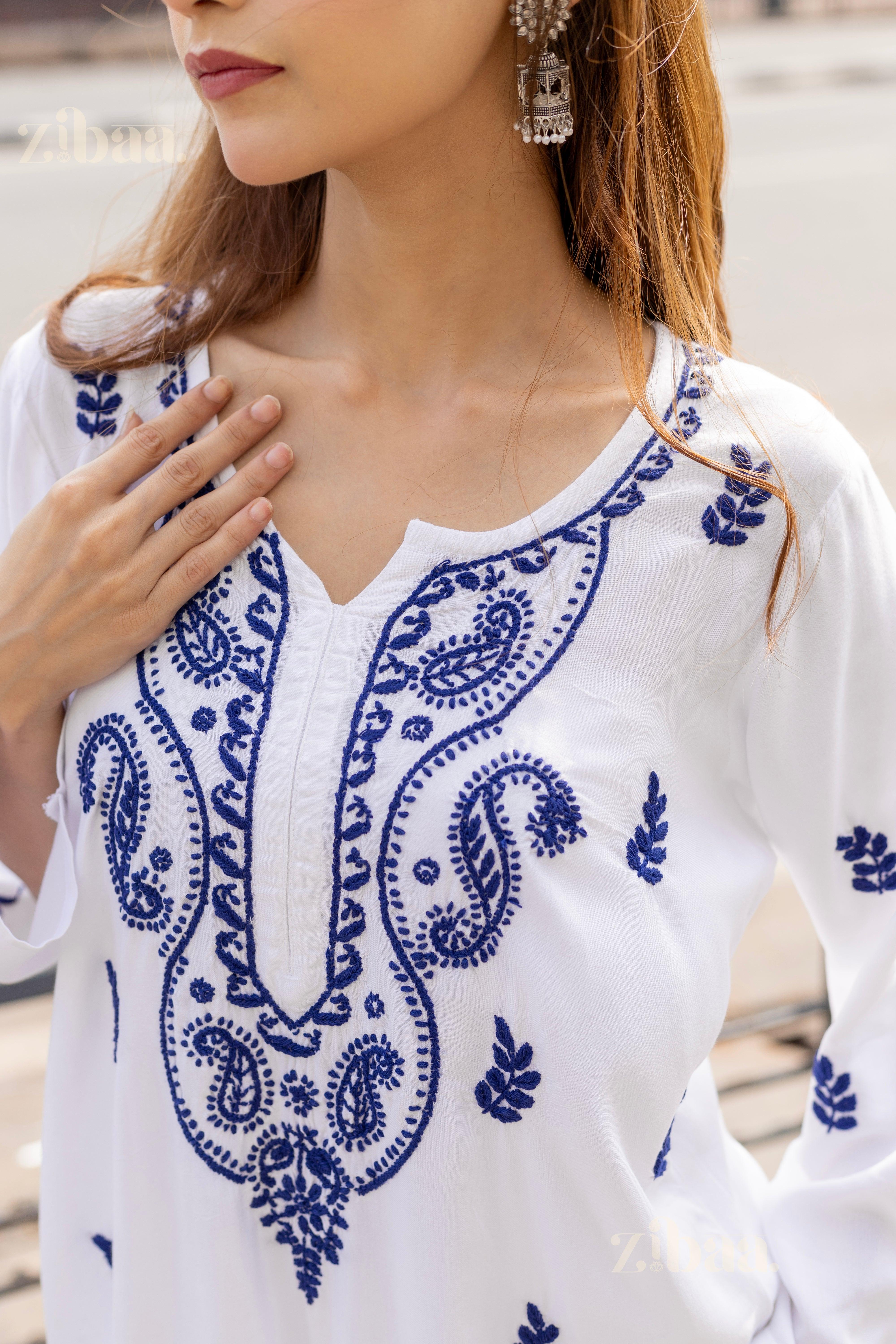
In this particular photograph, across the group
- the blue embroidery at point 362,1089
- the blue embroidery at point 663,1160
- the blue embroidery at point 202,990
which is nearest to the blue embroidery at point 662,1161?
the blue embroidery at point 663,1160

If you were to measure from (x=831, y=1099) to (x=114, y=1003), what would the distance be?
24.7 inches

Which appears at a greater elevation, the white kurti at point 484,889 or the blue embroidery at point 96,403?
the blue embroidery at point 96,403

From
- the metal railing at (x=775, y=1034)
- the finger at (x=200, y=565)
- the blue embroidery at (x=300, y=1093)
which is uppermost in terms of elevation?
the finger at (x=200, y=565)

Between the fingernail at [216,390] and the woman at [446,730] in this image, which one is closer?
the woman at [446,730]

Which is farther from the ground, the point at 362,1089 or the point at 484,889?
the point at 484,889

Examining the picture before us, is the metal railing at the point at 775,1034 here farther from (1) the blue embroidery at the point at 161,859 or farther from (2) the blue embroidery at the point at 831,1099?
(1) the blue embroidery at the point at 161,859

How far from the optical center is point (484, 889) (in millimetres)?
878

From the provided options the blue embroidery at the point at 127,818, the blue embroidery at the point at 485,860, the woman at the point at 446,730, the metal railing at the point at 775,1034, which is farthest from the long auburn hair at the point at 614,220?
the metal railing at the point at 775,1034

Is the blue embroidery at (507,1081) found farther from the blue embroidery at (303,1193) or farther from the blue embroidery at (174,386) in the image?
the blue embroidery at (174,386)

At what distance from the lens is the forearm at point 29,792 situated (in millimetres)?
1019

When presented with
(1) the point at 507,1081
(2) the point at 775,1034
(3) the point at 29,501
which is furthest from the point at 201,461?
(2) the point at 775,1034

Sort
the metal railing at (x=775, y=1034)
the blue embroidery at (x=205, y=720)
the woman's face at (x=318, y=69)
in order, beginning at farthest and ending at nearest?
1. the metal railing at (x=775, y=1034)
2. the blue embroidery at (x=205, y=720)
3. the woman's face at (x=318, y=69)

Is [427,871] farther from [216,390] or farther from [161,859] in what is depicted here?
[216,390]

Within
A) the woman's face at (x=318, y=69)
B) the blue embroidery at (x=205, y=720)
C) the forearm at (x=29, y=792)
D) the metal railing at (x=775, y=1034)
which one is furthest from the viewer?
the metal railing at (x=775, y=1034)
